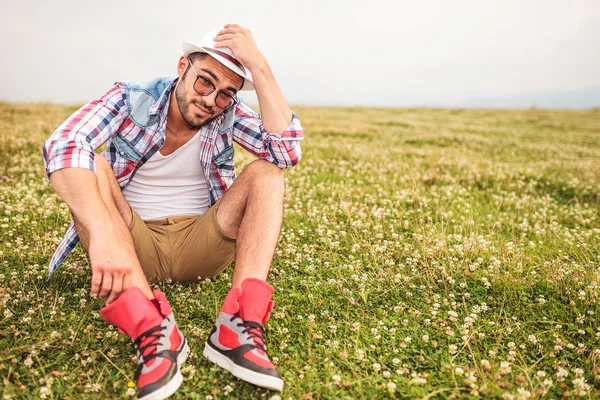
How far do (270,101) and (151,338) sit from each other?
268 cm

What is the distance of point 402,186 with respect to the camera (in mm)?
9852

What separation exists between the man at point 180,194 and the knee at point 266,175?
1cm

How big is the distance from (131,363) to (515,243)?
5744mm

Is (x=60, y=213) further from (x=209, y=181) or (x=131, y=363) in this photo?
(x=131, y=363)

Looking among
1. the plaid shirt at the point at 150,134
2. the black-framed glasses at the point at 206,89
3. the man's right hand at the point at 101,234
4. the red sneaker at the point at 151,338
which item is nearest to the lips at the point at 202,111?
the black-framed glasses at the point at 206,89

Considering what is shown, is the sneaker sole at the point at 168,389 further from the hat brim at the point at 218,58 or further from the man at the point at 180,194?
the hat brim at the point at 218,58

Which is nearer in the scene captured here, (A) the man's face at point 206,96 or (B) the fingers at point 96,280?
(B) the fingers at point 96,280

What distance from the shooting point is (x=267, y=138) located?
4859 millimetres

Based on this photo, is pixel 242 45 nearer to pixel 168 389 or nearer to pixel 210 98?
pixel 210 98

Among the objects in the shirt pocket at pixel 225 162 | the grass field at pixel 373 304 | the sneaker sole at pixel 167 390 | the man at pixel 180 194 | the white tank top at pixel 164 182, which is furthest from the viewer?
the shirt pocket at pixel 225 162

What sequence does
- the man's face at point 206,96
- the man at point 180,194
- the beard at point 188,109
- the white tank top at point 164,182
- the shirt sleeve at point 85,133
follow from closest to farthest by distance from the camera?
the man at point 180,194 → the shirt sleeve at point 85,133 → the man's face at point 206,96 → the beard at point 188,109 → the white tank top at point 164,182

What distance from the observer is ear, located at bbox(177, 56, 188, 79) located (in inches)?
194

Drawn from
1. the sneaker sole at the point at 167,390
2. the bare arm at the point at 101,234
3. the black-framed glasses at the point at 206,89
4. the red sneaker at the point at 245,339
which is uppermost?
the black-framed glasses at the point at 206,89

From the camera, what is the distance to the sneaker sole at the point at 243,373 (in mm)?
3467
